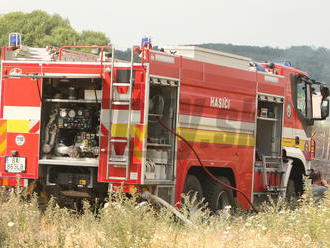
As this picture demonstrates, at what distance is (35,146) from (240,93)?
13.3ft

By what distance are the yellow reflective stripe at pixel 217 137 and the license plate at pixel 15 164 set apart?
247cm

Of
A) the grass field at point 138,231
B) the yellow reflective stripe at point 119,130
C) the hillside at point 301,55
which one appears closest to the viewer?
the grass field at point 138,231

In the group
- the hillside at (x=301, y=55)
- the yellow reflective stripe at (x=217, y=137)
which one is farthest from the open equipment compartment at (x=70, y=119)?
the hillside at (x=301, y=55)

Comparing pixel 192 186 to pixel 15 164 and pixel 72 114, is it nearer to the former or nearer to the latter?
pixel 72 114

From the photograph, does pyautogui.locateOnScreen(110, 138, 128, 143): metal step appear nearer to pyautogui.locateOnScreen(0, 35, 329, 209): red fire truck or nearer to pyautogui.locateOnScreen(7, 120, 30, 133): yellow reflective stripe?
pyautogui.locateOnScreen(0, 35, 329, 209): red fire truck

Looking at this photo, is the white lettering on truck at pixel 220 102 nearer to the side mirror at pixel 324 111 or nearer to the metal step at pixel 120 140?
the metal step at pixel 120 140

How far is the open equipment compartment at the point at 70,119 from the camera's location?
44.8 ft

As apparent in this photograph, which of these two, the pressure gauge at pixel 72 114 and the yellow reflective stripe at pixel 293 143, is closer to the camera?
the pressure gauge at pixel 72 114

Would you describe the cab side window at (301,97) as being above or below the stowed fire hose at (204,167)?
above

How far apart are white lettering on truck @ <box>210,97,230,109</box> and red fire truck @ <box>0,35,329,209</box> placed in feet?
0.08

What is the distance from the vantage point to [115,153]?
13.1 m

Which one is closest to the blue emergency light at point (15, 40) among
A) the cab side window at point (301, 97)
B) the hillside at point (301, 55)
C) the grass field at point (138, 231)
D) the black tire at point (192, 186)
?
the black tire at point (192, 186)

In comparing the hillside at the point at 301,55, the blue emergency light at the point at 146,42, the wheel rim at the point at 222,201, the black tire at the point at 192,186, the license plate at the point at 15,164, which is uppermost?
the hillside at the point at 301,55

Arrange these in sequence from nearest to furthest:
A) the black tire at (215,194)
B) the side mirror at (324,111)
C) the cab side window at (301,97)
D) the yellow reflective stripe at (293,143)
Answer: the black tire at (215,194) < the yellow reflective stripe at (293,143) < the cab side window at (301,97) < the side mirror at (324,111)
